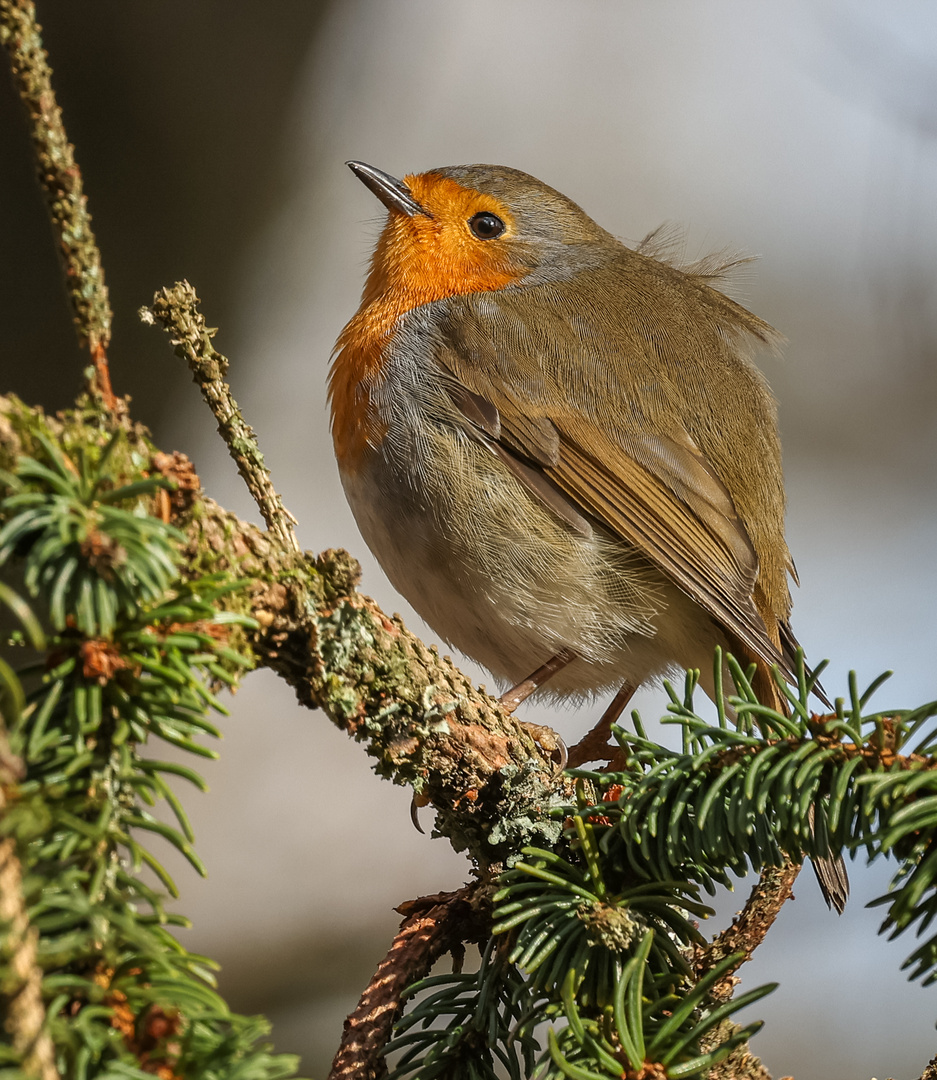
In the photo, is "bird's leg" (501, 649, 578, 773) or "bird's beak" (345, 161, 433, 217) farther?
"bird's beak" (345, 161, 433, 217)

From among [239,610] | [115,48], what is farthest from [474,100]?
[239,610]

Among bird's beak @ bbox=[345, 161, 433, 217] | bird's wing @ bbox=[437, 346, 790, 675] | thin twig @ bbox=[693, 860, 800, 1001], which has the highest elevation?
bird's beak @ bbox=[345, 161, 433, 217]

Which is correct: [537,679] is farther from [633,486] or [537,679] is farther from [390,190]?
[390,190]

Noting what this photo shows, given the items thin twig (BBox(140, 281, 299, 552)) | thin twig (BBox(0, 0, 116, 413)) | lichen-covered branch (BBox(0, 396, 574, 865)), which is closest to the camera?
thin twig (BBox(0, 0, 116, 413))

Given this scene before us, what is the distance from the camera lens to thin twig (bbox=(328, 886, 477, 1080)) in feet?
3.56

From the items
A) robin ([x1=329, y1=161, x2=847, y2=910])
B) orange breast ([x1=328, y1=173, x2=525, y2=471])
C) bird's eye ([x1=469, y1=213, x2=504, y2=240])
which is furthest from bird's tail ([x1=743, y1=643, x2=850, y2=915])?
bird's eye ([x1=469, y1=213, x2=504, y2=240])

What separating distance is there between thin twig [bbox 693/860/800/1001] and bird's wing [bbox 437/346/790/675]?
857 millimetres

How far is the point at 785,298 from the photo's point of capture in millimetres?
4867

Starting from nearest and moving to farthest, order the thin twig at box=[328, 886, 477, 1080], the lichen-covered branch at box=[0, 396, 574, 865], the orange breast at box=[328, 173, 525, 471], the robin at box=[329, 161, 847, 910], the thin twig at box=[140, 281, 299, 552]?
the lichen-covered branch at box=[0, 396, 574, 865] → the thin twig at box=[328, 886, 477, 1080] → the thin twig at box=[140, 281, 299, 552] → the robin at box=[329, 161, 847, 910] → the orange breast at box=[328, 173, 525, 471]

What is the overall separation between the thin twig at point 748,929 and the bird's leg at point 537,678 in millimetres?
894

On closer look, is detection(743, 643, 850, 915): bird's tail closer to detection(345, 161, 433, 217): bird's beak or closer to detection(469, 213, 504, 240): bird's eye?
detection(469, 213, 504, 240): bird's eye

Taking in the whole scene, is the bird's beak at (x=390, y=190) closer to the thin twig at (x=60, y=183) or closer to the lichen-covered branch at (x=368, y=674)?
the lichen-covered branch at (x=368, y=674)

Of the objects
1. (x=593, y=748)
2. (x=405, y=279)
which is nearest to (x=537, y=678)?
(x=593, y=748)

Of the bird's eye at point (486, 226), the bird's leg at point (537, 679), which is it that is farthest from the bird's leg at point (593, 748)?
the bird's eye at point (486, 226)
